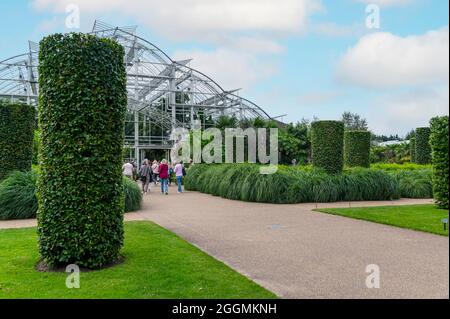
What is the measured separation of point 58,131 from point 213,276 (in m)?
2.79

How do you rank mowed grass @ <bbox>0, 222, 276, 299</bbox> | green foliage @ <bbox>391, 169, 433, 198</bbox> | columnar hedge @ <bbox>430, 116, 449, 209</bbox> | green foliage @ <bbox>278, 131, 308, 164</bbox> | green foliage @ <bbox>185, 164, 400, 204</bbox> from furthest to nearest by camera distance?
green foliage @ <bbox>278, 131, 308, 164</bbox> < green foliage @ <bbox>391, 169, 433, 198</bbox> < green foliage @ <bbox>185, 164, 400, 204</bbox> < columnar hedge @ <bbox>430, 116, 449, 209</bbox> < mowed grass @ <bbox>0, 222, 276, 299</bbox>

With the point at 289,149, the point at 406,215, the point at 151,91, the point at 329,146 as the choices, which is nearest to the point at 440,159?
the point at 406,215

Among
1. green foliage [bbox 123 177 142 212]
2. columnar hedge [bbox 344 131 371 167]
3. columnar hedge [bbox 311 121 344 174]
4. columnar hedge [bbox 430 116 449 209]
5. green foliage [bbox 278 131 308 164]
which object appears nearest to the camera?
columnar hedge [bbox 430 116 449 209]

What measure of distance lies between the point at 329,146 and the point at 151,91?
897 inches

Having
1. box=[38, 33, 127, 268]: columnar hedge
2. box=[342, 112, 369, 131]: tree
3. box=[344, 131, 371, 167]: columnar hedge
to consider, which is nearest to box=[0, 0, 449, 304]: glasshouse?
box=[38, 33, 127, 268]: columnar hedge

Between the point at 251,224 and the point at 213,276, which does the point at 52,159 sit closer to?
the point at 213,276

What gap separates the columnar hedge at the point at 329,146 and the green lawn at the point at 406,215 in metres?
3.49

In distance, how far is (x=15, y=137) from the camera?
1209 cm

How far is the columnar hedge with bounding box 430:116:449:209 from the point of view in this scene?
35.8 feet

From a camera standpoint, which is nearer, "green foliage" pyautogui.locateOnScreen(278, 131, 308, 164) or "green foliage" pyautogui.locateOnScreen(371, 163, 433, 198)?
"green foliage" pyautogui.locateOnScreen(371, 163, 433, 198)

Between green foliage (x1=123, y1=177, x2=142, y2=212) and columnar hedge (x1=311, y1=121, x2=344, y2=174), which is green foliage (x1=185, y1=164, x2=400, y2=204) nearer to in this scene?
columnar hedge (x1=311, y1=121, x2=344, y2=174)

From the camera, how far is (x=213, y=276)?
16.1 ft

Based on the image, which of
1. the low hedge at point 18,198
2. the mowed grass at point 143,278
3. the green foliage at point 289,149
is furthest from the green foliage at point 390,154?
the mowed grass at point 143,278

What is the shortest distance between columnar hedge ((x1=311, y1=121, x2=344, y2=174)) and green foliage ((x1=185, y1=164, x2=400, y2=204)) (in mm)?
381
